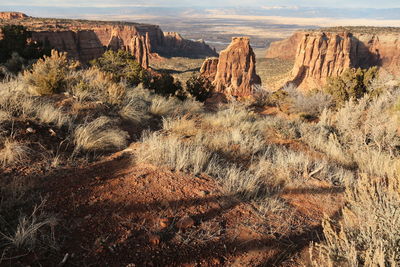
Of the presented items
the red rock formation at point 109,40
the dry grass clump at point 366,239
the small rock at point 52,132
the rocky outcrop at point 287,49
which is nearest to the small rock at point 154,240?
the dry grass clump at point 366,239

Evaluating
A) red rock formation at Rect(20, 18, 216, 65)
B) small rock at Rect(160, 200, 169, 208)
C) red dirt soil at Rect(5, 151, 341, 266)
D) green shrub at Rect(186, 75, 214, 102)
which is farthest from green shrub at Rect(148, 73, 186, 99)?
red rock formation at Rect(20, 18, 216, 65)

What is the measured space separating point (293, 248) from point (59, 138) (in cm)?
397

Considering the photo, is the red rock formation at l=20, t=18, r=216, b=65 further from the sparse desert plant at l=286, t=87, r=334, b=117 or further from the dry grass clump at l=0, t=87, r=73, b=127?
the dry grass clump at l=0, t=87, r=73, b=127

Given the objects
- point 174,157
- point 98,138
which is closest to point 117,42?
point 98,138

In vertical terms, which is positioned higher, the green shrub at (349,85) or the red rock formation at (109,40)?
the red rock formation at (109,40)

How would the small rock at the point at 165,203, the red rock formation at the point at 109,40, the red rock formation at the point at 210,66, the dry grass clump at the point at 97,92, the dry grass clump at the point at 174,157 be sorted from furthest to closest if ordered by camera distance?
1. the red rock formation at the point at 109,40
2. the red rock formation at the point at 210,66
3. the dry grass clump at the point at 97,92
4. the dry grass clump at the point at 174,157
5. the small rock at the point at 165,203

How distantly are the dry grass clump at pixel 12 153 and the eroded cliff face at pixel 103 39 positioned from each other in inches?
1582

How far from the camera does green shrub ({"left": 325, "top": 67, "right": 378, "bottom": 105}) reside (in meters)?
13.8

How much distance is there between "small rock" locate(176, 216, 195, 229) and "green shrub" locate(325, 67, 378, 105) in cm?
1279

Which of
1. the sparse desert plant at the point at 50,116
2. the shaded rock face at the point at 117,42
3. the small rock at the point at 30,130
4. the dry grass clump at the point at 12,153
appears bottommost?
the dry grass clump at the point at 12,153

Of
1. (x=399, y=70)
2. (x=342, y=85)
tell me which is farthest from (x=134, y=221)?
(x=399, y=70)

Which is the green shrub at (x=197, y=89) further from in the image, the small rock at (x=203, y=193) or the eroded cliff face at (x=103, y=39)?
the eroded cliff face at (x=103, y=39)

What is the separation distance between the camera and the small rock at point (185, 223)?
9.39 feet

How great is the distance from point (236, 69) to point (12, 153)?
118 feet
